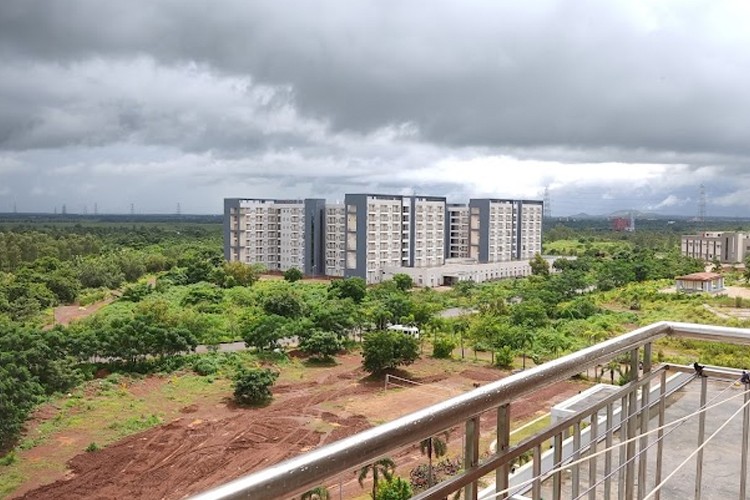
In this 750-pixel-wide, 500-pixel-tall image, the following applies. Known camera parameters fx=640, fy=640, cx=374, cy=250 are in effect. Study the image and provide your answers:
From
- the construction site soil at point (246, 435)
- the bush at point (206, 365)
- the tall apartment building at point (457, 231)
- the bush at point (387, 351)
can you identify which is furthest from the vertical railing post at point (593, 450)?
the tall apartment building at point (457, 231)

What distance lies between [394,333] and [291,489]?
12687mm

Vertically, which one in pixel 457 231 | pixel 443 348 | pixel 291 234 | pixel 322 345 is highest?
pixel 457 231

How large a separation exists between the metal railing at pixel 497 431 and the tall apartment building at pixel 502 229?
28618mm

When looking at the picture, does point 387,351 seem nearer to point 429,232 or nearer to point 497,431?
point 497,431

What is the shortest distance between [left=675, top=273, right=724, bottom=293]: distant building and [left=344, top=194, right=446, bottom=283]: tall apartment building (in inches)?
412

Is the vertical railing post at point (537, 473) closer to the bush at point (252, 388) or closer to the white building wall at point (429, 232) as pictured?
the bush at point (252, 388)

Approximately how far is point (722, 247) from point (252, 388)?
31.3 m

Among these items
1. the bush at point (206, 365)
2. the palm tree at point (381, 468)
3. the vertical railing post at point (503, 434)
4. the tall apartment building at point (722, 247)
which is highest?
the vertical railing post at point (503, 434)

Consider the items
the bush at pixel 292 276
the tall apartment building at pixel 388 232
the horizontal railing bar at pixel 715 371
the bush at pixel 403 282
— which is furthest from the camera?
the tall apartment building at pixel 388 232

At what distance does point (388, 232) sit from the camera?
26766 millimetres

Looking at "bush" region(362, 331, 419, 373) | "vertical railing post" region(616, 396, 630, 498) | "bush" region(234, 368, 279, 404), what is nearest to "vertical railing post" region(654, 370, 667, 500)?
"vertical railing post" region(616, 396, 630, 498)

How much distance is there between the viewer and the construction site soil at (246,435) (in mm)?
8367

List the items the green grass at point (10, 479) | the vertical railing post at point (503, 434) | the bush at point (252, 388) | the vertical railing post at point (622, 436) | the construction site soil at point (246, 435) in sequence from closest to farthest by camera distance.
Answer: the vertical railing post at point (503, 434)
the vertical railing post at point (622, 436)
the green grass at point (10, 479)
the construction site soil at point (246, 435)
the bush at point (252, 388)

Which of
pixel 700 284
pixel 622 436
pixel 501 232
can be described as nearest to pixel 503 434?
pixel 622 436
